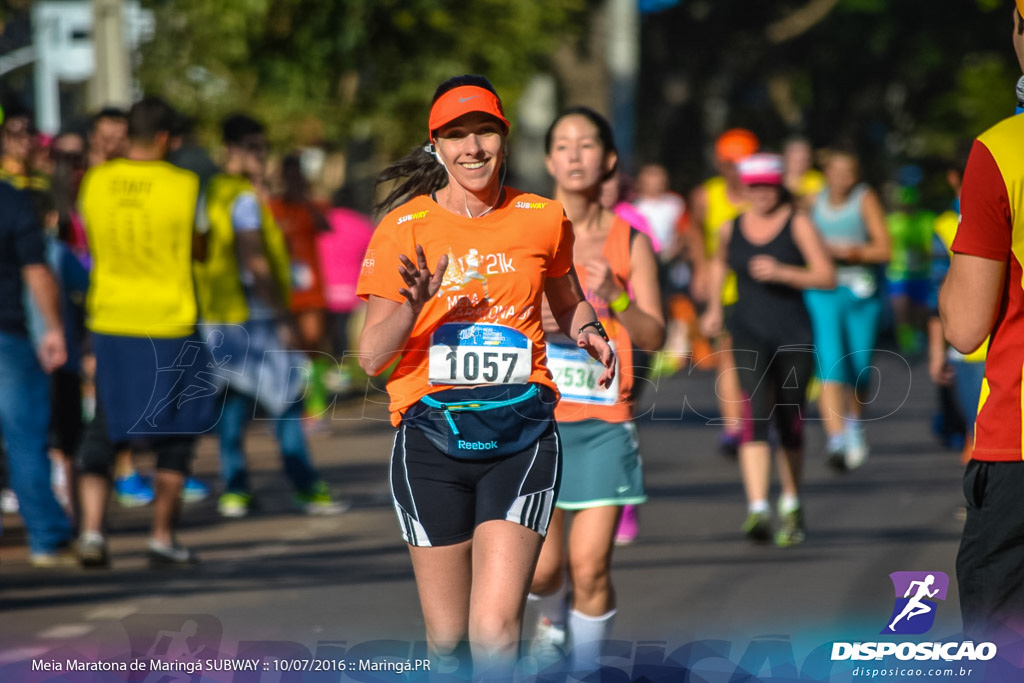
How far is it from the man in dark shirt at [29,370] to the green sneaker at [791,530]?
11.6ft

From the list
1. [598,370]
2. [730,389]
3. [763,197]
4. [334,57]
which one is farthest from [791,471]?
[334,57]

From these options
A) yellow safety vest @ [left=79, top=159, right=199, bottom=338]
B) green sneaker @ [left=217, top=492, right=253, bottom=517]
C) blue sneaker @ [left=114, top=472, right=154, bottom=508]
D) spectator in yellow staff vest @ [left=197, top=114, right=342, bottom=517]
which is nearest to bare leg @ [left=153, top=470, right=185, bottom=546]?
yellow safety vest @ [left=79, top=159, right=199, bottom=338]

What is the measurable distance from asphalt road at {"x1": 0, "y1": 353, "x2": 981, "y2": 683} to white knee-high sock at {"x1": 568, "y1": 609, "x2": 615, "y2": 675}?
0.14 meters

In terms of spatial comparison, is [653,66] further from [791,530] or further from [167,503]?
[167,503]

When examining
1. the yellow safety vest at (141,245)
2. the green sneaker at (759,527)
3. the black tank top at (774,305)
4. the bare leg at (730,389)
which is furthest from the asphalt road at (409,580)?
the yellow safety vest at (141,245)

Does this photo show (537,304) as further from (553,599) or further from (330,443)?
(330,443)

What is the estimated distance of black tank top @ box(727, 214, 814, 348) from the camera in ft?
30.7

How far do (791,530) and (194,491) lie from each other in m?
3.84

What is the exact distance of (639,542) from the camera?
8953mm

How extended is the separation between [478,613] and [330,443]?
29.5 feet

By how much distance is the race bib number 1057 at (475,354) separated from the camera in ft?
14.6

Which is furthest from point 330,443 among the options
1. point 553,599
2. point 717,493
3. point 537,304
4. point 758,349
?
point 537,304

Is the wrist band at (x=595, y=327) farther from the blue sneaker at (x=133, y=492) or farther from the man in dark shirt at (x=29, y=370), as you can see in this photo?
the blue sneaker at (x=133, y=492)

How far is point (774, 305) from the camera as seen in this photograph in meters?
9.37
